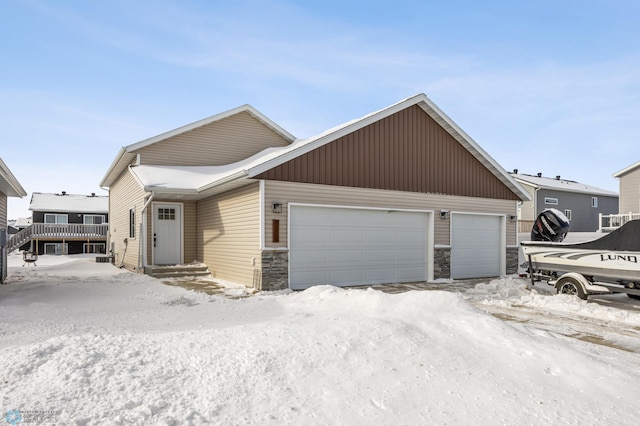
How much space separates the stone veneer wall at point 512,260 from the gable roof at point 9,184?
635 inches

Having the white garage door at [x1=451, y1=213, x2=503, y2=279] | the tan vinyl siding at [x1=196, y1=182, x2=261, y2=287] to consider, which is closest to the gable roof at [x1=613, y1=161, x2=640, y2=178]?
the white garage door at [x1=451, y1=213, x2=503, y2=279]

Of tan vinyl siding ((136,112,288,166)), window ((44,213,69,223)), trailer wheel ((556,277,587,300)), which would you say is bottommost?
trailer wheel ((556,277,587,300))

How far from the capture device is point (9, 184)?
1212 centimetres

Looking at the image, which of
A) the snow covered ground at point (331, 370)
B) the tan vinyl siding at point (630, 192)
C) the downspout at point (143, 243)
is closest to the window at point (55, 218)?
the downspout at point (143, 243)

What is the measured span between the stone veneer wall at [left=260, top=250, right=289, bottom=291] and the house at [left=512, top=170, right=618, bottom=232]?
20.8m

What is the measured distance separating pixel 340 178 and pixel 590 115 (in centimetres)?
1111

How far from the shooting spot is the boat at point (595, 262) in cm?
825

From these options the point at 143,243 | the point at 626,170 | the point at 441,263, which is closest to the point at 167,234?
the point at 143,243

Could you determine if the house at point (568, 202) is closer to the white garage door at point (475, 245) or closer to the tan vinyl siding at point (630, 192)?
the tan vinyl siding at point (630, 192)

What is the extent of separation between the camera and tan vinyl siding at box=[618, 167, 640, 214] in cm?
2552

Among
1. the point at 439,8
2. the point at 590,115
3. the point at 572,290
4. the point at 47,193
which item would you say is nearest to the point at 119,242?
the point at 439,8

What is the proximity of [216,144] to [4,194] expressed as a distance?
25.0 ft

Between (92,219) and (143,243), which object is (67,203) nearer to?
(92,219)

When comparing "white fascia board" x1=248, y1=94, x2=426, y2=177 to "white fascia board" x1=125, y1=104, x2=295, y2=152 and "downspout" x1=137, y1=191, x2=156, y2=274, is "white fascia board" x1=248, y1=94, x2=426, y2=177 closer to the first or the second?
"downspout" x1=137, y1=191, x2=156, y2=274
